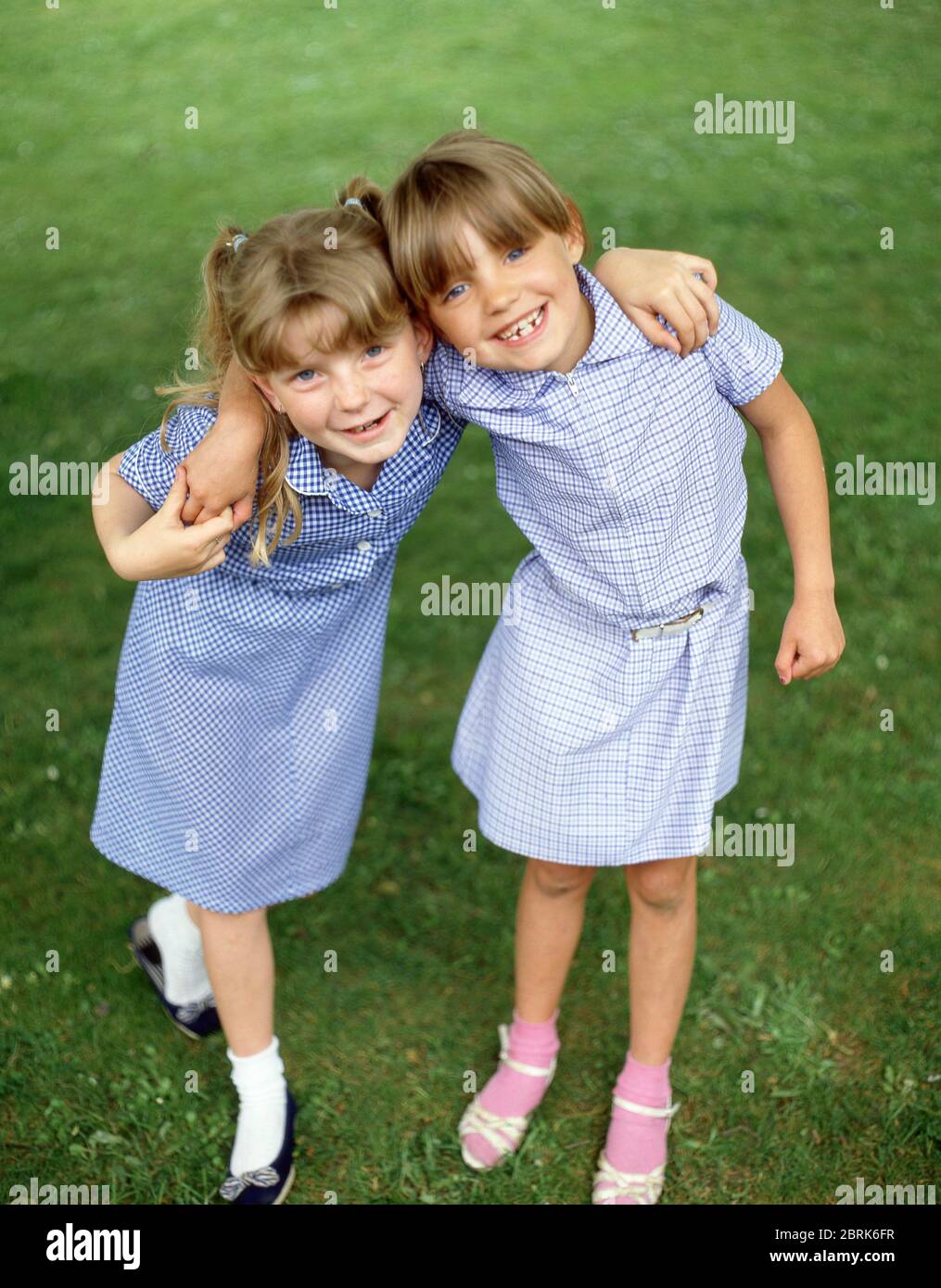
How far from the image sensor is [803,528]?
2172mm

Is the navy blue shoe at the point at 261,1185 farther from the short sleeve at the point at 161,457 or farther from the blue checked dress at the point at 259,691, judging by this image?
the short sleeve at the point at 161,457

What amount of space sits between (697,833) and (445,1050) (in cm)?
83

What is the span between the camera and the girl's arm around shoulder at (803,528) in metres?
2.14

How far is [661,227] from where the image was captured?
6.36 m

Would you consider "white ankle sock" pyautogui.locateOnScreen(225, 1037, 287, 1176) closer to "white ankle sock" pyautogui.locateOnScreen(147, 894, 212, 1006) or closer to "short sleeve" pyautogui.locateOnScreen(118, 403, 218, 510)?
"white ankle sock" pyautogui.locateOnScreen(147, 894, 212, 1006)

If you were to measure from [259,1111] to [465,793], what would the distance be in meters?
1.10

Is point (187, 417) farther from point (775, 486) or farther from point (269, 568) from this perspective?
point (775, 486)

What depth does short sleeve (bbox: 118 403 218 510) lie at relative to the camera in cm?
204

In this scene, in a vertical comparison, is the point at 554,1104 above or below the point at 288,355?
below

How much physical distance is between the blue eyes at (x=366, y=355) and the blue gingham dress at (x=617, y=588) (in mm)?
155

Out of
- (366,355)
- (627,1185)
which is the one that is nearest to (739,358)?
(366,355)

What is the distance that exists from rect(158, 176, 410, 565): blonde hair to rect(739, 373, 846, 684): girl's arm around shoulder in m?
0.62
